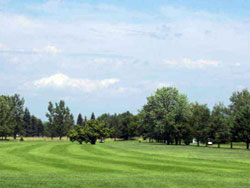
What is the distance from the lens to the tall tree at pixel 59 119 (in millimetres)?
178750

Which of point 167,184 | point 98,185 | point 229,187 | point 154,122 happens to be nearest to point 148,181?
point 167,184

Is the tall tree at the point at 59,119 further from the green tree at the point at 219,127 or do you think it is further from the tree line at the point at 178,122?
the green tree at the point at 219,127

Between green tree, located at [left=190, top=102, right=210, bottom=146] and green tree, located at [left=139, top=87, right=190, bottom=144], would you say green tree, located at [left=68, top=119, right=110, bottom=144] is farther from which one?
green tree, located at [left=190, top=102, right=210, bottom=146]

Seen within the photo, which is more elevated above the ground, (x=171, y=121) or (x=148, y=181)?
(x=171, y=121)

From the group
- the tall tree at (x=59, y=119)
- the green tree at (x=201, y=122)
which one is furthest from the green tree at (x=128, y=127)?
the green tree at (x=201, y=122)

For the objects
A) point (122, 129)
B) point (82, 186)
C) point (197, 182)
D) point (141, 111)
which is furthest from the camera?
point (122, 129)

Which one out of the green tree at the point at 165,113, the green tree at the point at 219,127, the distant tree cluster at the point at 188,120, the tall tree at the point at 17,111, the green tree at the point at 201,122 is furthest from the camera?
the tall tree at the point at 17,111

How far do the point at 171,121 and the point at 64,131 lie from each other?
7933cm

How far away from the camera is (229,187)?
67.9 ft

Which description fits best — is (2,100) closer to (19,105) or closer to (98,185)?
(19,105)

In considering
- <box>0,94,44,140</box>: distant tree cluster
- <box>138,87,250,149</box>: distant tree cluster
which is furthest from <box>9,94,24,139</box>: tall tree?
<box>138,87,250,149</box>: distant tree cluster

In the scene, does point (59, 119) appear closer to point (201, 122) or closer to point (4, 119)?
point (4, 119)

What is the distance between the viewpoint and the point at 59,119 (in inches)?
Answer: 7092

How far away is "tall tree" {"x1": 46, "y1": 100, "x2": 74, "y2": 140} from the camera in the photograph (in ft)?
586
